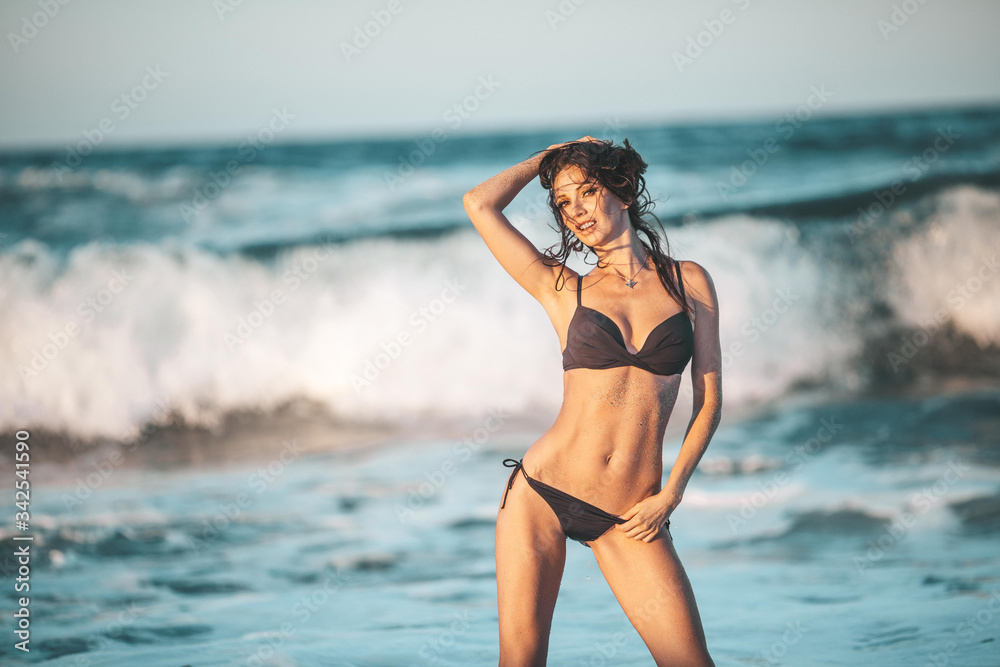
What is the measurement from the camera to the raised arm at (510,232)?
118 inches

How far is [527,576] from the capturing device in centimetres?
285

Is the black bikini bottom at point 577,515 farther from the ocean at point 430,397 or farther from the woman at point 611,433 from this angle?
the ocean at point 430,397

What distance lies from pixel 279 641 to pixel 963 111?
14.7 metres

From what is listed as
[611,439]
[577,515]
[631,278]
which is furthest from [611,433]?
[631,278]

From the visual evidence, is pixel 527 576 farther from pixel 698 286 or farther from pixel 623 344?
pixel 698 286

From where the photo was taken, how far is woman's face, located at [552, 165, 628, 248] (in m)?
2.89

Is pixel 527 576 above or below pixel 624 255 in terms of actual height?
below

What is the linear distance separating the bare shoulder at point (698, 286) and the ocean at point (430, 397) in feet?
7.80

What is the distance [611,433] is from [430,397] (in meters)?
7.35

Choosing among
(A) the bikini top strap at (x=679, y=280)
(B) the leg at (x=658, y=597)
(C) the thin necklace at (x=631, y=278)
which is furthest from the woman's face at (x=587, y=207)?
(B) the leg at (x=658, y=597)

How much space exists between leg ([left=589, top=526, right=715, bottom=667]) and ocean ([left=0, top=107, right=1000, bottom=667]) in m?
1.76

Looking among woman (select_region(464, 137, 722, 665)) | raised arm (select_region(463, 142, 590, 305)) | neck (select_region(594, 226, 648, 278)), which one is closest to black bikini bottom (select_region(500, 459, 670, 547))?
woman (select_region(464, 137, 722, 665))

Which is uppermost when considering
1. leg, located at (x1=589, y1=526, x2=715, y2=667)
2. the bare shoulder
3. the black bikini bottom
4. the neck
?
the neck

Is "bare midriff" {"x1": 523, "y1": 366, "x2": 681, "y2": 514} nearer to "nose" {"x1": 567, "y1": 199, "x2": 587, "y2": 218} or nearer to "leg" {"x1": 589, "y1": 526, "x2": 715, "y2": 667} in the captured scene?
"leg" {"x1": 589, "y1": 526, "x2": 715, "y2": 667}
